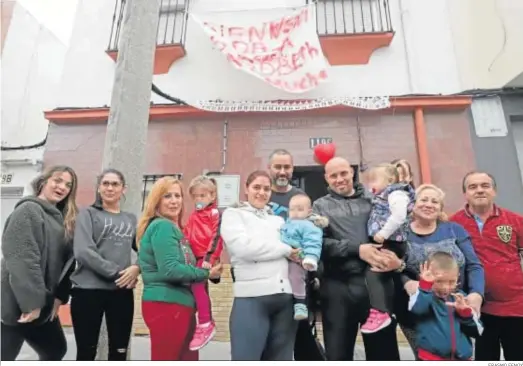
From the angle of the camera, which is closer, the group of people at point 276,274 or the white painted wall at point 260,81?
the group of people at point 276,274

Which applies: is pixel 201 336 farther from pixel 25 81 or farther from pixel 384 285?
pixel 25 81

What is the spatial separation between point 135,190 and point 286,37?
10.4 ft

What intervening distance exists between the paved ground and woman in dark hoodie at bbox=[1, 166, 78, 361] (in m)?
0.11

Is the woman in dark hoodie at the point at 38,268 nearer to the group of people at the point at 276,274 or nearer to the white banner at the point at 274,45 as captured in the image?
the group of people at the point at 276,274

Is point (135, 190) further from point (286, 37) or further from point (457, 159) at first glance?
point (457, 159)

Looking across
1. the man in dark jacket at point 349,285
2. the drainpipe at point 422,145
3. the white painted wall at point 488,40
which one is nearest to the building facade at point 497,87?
the white painted wall at point 488,40

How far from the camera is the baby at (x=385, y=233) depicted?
1.87 metres

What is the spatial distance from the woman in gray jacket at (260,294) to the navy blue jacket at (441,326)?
590 mm

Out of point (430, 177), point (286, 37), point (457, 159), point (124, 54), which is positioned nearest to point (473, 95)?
point (457, 159)

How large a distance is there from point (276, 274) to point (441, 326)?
0.78 m

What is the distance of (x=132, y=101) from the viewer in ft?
9.61

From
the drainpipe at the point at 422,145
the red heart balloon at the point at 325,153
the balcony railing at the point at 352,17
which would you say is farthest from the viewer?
the balcony railing at the point at 352,17

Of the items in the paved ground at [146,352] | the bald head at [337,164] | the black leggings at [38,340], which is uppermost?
the bald head at [337,164]

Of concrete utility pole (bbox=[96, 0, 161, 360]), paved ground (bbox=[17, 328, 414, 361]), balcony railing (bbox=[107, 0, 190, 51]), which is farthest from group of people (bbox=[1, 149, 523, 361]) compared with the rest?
balcony railing (bbox=[107, 0, 190, 51])
